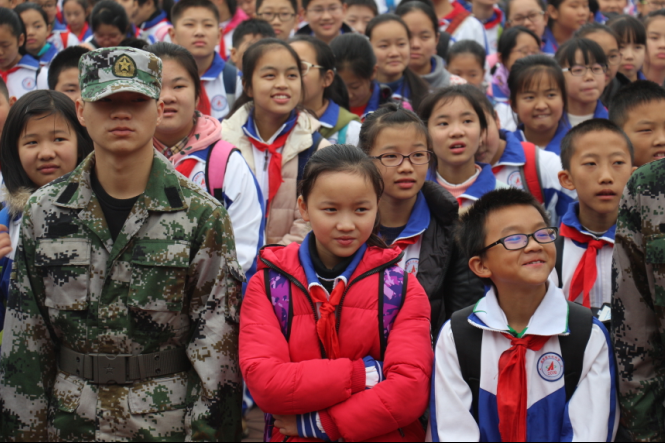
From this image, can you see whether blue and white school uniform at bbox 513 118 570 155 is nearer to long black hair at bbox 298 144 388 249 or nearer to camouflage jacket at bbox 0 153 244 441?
long black hair at bbox 298 144 388 249

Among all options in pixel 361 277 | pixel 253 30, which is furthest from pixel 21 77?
pixel 361 277

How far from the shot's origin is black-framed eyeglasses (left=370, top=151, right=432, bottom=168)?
11.1ft

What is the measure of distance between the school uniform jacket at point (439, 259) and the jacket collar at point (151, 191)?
43.0 inches

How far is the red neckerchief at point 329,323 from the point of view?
2.59 metres

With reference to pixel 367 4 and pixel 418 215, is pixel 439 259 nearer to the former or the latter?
pixel 418 215

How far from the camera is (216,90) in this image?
568 cm

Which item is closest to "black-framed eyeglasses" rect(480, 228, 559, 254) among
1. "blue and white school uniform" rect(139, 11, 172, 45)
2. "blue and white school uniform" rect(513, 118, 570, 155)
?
"blue and white school uniform" rect(513, 118, 570, 155)

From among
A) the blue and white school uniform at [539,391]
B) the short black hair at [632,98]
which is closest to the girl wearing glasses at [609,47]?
the short black hair at [632,98]

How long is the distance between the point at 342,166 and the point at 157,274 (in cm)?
84

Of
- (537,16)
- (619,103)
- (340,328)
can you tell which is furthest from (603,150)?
(537,16)

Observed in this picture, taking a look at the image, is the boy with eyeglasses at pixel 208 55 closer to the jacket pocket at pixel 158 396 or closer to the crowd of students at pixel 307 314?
the crowd of students at pixel 307 314

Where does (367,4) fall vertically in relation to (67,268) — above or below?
above

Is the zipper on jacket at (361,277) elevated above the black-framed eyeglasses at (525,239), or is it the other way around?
the black-framed eyeglasses at (525,239)

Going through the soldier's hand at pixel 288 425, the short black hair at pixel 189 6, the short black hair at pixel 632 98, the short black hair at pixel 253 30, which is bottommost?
the soldier's hand at pixel 288 425
